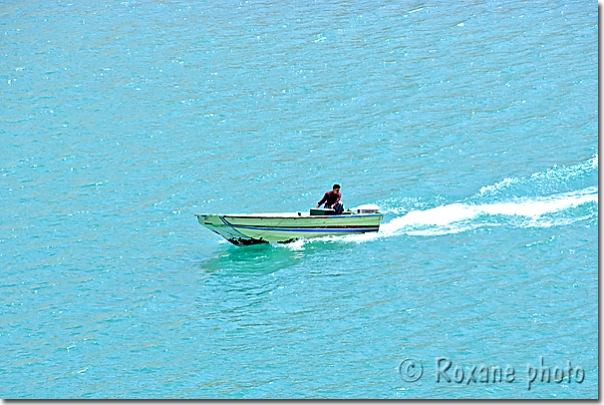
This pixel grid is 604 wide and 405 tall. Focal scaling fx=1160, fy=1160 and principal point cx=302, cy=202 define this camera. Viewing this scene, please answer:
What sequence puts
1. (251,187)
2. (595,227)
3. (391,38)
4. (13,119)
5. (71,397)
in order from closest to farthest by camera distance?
(71,397) < (595,227) < (251,187) < (13,119) < (391,38)

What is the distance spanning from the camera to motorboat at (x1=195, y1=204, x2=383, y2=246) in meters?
48.3

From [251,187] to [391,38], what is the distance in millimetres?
21717

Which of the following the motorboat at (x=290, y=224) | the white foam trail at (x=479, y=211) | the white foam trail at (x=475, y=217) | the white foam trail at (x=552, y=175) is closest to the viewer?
the motorboat at (x=290, y=224)

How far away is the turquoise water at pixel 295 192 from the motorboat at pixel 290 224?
52 cm

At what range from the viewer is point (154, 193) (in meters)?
55.3

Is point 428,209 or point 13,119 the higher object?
point 13,119

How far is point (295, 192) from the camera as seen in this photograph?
53938 millimetres

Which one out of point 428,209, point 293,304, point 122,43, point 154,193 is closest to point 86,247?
point 154,193

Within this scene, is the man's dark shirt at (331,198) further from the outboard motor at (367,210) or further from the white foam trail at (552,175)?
the white foam trail at (552,175)

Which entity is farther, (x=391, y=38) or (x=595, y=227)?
(x=391, y=38)

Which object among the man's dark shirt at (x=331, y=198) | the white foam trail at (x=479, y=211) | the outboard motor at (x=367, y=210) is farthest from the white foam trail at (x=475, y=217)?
the man's dark shirt at (x=331, y=198)

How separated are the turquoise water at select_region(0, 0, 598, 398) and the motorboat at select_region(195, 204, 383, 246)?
523mm

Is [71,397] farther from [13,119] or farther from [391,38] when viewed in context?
[391,38]

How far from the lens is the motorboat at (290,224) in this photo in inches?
1901
